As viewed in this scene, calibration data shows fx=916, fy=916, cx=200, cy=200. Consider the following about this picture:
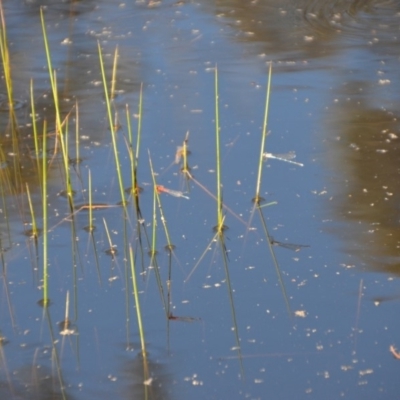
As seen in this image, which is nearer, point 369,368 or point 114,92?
point 369,368

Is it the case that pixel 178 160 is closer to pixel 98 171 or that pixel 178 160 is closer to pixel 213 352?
pixel 98 171

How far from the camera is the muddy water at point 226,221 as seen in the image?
1751mm

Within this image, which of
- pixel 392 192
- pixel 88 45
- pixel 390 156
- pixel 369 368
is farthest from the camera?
pixel 88 45

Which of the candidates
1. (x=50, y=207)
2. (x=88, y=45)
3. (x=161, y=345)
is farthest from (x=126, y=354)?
(x=88, y=45)

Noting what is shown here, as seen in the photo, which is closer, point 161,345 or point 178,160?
point 161,345

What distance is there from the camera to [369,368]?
1.71 m

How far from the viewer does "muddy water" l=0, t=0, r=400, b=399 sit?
1751 mm

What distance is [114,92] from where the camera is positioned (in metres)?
3.07

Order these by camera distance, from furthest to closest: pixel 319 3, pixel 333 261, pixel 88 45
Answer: pixel 319 3
pixel 88 45
pixel 333 261

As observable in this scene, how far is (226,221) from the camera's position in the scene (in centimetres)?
223

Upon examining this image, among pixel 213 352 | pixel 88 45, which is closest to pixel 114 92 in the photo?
pixel 88 45

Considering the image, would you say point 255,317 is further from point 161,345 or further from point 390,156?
point 390,156

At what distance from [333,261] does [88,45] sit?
1.79 m

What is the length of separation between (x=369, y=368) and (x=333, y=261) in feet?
1.29
